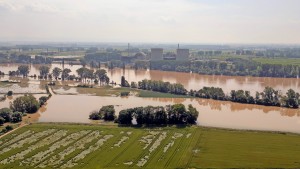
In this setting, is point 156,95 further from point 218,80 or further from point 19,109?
point 218,80

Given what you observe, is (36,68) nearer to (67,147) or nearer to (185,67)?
(185,67)

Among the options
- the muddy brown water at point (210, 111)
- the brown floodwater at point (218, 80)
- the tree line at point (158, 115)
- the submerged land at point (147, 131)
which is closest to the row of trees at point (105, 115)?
the submerged land at point (147, 131)

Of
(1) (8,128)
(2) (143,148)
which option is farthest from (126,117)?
(1) (8,128)

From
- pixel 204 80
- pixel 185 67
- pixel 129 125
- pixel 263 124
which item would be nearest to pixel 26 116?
pixel 129 125

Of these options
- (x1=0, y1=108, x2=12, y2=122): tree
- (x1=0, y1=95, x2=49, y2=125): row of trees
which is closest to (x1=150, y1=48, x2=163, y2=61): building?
(x1=0, y1=95, x2=49, y2=125): row of trees

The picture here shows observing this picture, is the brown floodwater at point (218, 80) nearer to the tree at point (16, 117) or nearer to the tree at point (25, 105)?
the tree at point (25, 105)

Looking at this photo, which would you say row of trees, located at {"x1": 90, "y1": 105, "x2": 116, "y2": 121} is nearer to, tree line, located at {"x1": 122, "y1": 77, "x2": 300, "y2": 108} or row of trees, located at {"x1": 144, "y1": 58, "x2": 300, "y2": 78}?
tree line, located at {"x1": 122, "y1": 77, "x2": 300, "y2": 108}
